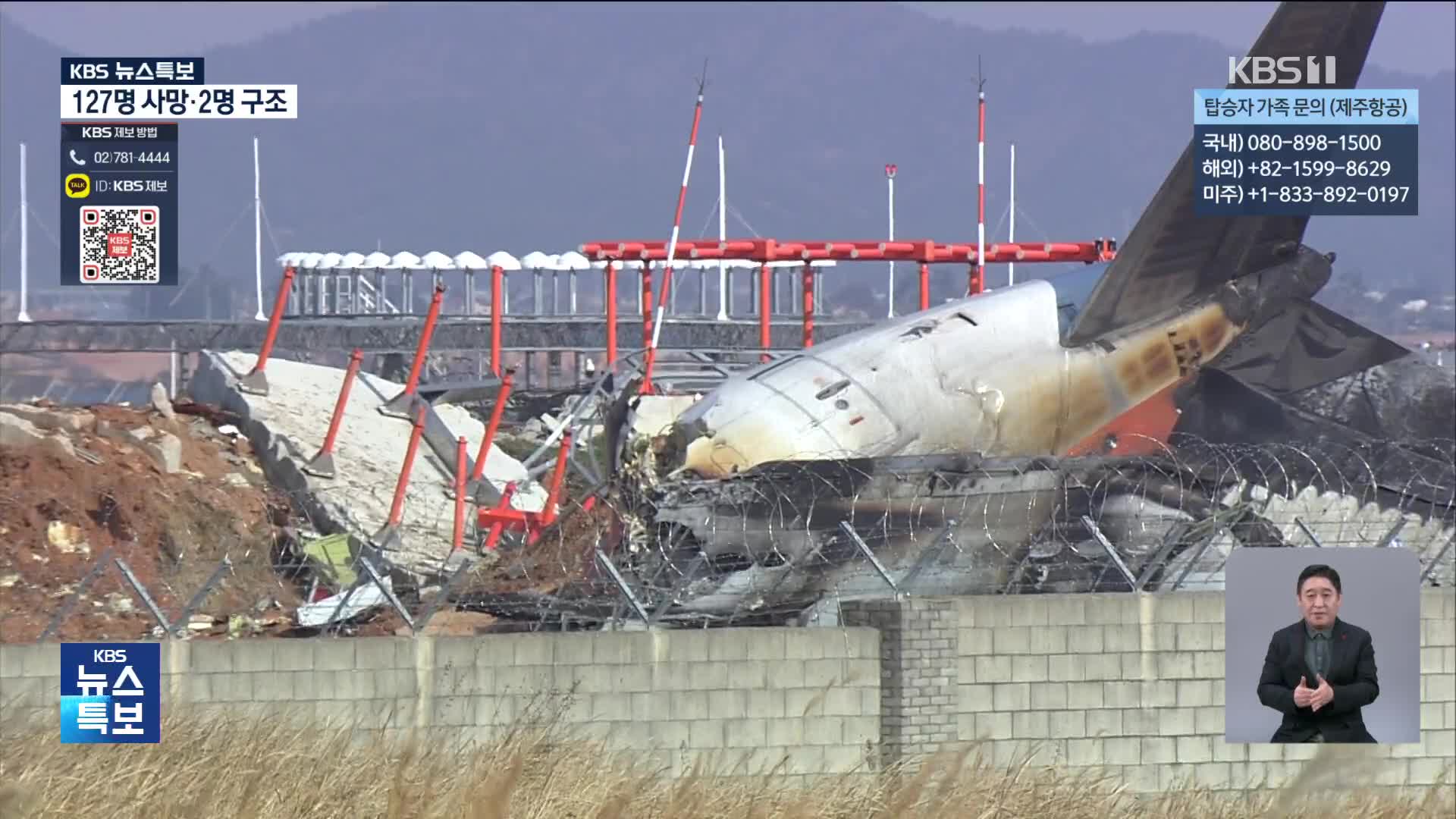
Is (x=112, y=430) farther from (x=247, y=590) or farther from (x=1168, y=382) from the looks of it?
(x=1168, y=382)

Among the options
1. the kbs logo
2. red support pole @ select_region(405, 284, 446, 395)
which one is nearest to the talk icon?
the kbs logo

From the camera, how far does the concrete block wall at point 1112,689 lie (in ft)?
75.6

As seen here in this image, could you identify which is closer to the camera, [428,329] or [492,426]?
[492,426]

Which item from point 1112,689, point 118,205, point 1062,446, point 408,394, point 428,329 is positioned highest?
point 118,205

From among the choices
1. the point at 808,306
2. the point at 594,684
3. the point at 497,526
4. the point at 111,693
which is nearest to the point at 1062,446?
the point at 497,526

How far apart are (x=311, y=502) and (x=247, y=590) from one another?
818 cm

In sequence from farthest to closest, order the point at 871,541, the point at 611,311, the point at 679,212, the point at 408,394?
the point at 611,311 < the point at 408,394 < the point at 679,212 < the point at 871,541

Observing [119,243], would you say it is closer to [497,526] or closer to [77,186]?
[77,186]

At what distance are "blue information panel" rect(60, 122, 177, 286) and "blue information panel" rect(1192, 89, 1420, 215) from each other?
456 inches

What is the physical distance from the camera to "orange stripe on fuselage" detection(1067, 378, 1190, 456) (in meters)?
31.1

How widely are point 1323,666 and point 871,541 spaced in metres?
8.28

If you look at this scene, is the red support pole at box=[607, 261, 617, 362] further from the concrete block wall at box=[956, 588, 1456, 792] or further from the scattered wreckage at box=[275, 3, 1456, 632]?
the concrete block wall at box=[956, 588, 1456, 792]

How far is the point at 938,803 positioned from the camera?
1638cm

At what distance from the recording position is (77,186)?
20203 millimetres
